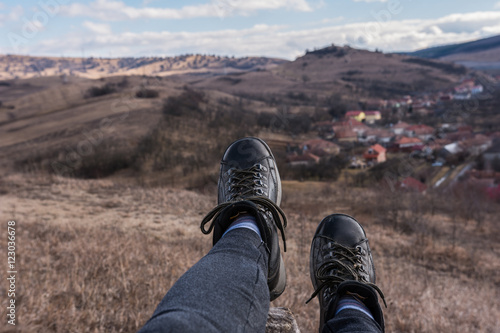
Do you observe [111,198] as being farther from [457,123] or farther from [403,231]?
[457,123]

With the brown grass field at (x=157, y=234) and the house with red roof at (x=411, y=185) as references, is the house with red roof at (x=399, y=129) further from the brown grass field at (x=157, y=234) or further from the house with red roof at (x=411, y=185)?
the brown grass field at (x=157, y=234)

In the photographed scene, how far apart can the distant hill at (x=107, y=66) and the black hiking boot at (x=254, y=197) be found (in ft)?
338

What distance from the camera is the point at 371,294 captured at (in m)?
1.75

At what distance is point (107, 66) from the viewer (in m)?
115

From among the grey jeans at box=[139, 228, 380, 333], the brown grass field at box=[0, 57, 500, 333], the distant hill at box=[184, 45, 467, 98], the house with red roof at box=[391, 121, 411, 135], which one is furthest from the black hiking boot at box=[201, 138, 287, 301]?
the distant hill at box=[184, 45, 467, 98]

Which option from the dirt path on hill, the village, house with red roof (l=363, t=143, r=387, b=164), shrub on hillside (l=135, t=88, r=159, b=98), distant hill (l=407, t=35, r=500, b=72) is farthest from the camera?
distant hill (l=407, t=35, r=500, b=72)

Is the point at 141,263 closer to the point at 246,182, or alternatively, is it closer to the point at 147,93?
the point at 246,182

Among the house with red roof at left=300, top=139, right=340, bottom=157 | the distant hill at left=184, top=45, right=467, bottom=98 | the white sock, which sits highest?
the distant hill at left=184, top=45, right=467, bottom=98

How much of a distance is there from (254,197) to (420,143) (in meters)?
41.4

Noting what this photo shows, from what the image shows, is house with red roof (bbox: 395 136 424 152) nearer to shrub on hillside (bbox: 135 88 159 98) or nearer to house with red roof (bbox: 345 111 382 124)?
house with red roof (bbox: 345 111 382 124)

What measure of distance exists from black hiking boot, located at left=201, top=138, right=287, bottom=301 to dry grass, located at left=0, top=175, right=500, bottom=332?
0.78m

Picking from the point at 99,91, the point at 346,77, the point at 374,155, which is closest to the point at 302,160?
the point at 374,155

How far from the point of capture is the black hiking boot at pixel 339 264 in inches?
73.6

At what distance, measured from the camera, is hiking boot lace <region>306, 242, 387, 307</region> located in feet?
7.03
